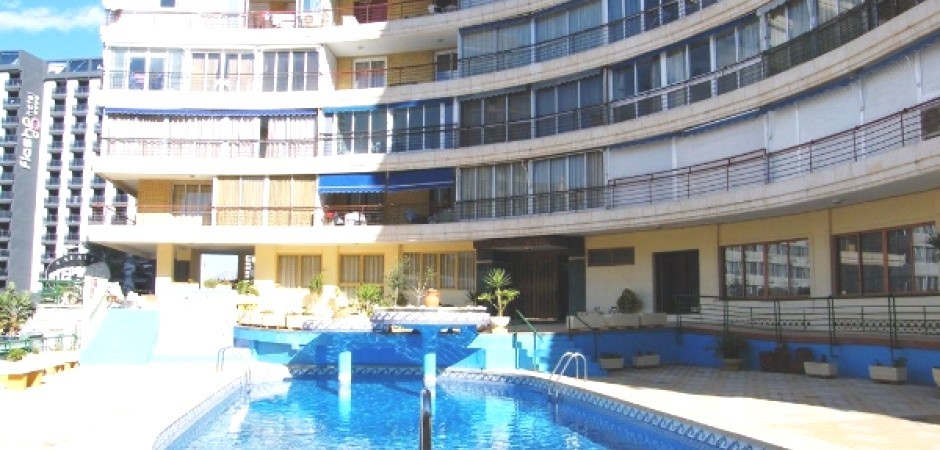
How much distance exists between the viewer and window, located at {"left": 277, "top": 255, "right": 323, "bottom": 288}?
110ft

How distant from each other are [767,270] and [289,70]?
20.8 meters

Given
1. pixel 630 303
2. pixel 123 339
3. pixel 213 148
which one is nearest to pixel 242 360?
pixel 123 339

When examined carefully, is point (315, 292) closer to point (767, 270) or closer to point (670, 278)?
point (670, 278)

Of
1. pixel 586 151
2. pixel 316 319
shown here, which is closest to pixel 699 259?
pixel 586 151

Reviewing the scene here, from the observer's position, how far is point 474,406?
733 inches

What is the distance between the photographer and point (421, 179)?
3131 cm

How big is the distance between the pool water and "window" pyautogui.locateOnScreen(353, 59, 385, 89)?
16450mm

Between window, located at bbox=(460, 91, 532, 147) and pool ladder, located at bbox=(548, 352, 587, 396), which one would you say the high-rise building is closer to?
window, located at bbox=(460, 91, 532, 147)

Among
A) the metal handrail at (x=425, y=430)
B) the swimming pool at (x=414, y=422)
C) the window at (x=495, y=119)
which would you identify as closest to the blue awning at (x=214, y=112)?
the window at (x=495, y=119)

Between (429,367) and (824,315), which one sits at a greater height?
(824,315)

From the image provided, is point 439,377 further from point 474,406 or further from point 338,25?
point 338,25

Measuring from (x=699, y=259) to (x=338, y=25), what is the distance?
1888cm

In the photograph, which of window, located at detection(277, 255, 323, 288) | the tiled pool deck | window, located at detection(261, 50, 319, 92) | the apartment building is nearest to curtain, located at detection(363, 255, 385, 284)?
the apartment building

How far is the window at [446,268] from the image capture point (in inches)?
1246
